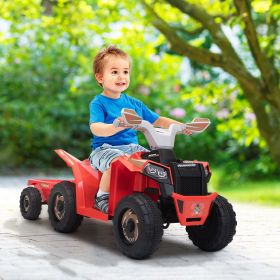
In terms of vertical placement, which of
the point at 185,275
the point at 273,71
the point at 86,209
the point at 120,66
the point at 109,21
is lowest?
the point at 185,275

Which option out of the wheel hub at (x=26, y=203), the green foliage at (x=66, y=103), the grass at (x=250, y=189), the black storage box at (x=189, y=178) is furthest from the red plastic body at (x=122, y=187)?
the green foliage at (x=66, y=103)

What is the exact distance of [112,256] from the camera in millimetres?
4359

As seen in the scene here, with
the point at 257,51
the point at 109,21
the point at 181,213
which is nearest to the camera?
the point at 181,213

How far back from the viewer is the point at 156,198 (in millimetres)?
4547

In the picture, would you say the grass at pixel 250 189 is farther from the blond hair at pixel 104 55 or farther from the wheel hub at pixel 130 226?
the wheel hub at pixel 130 226

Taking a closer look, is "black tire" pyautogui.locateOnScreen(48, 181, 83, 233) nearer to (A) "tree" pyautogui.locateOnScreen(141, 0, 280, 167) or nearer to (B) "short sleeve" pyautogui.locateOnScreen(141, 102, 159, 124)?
(B) "short sleeve" pyautogui.locateOnScreen(141, 102, 159, 124)

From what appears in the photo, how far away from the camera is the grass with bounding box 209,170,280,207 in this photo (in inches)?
347

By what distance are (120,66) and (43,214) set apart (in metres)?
1.99

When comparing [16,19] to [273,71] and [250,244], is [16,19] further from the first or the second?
[250,244]

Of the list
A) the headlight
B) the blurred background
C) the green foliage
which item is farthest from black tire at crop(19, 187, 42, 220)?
the green foliage

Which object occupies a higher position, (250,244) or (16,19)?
(16,19)

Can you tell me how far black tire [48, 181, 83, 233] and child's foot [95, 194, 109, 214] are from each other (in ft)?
1.09

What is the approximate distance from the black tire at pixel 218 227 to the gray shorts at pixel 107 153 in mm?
649

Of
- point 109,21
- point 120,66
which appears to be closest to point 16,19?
point 109,21
